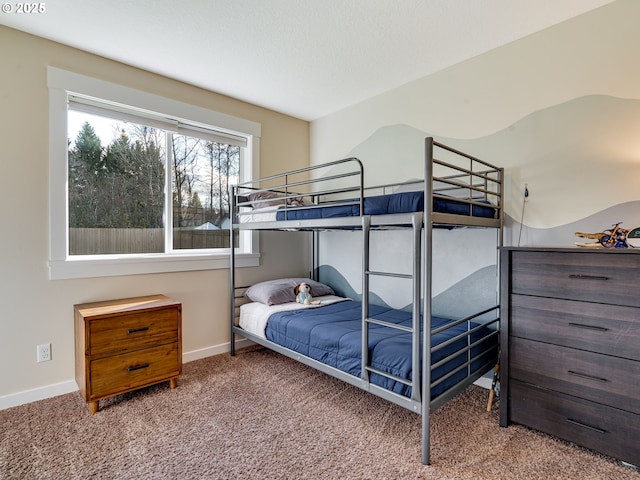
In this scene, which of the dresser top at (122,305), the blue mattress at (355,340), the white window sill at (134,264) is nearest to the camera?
the blue mattress at (355,340)

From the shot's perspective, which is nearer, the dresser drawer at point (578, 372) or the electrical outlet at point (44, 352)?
the dresser drawer at point (578, 372)

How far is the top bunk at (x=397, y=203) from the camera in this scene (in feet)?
5.80

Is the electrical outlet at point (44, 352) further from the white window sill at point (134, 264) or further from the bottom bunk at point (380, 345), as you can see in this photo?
the bottom bunk at point (380, 345)

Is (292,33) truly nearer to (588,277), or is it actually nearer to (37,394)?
(588,277)

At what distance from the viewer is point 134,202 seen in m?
2.86

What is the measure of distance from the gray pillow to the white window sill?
0.33 metres

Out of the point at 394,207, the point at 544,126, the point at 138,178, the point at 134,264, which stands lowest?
the point at 134,264

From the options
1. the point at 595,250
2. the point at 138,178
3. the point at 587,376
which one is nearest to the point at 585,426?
the point at 587,376

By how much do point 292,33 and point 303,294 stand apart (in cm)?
208

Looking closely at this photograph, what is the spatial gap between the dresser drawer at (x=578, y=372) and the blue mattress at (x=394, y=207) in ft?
2.71

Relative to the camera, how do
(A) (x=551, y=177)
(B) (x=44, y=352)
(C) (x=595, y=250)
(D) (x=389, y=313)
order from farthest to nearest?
(D) (x=389, y=313)
(B) (x=44, y=352)
(A) (x=551, y=177)
(C) (x=595, y=250)

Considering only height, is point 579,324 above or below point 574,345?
above

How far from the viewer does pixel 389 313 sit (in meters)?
2.83

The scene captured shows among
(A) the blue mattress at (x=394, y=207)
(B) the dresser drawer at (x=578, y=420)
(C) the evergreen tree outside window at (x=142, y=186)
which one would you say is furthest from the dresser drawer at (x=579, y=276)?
(C) the evergreen tree outside window at (x=142, y=186)
